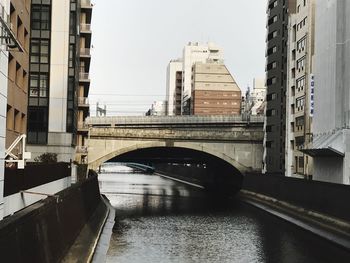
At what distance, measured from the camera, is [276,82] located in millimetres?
83875

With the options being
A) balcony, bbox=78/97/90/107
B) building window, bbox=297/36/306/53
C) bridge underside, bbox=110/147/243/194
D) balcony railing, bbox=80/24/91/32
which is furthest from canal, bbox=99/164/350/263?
bridge underside, bbox=110/147/243/194

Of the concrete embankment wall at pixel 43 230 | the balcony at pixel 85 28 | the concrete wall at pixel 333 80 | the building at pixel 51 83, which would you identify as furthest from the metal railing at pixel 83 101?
the concrete embankment wall at pixel 43 230

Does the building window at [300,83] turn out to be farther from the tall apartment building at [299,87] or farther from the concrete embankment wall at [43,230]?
the concrete embankment wall at [43,230]

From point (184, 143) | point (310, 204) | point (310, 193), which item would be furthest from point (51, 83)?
point (310, 204)

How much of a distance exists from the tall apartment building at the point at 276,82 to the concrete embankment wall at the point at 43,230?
2186 inches

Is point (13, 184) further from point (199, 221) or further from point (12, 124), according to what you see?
point (199, 221)

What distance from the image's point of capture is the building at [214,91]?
165 m

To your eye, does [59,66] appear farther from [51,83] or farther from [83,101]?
[83,101]

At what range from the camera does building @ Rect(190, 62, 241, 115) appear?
164750 millimetres

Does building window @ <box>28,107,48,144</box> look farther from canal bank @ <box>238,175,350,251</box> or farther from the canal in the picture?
canal bank @ <box>238,175,350,251</box>

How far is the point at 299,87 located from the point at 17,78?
147ft

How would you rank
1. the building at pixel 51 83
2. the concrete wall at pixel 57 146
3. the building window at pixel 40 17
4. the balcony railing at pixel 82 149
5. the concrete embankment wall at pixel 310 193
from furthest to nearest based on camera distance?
the balcony railing at pixel 82 149 < the building window at pixel 40 17 < the building at pixel 51 83 < the concrete wall at pixel 57 146 < the concrete embankment wall at pixel 310 193

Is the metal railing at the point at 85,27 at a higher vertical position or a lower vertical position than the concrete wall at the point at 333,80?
higher

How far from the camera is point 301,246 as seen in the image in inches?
1121
